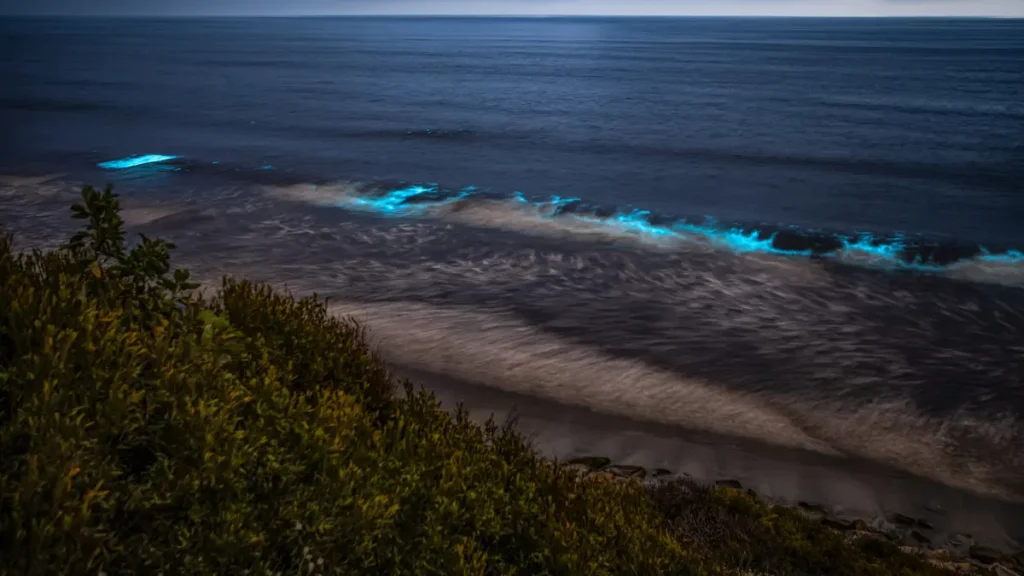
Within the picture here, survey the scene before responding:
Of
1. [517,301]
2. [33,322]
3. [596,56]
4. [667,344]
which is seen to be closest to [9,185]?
[517,301]

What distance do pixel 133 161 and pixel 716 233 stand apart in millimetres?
22938

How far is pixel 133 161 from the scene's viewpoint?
27.8m

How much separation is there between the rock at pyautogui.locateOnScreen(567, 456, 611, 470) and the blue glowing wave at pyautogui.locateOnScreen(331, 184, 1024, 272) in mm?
11415

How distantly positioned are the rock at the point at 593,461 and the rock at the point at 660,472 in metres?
0.57

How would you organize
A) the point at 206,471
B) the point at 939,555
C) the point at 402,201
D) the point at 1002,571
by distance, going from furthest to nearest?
1. the point at 402,201
2. the point at 939,555
3. the point at 1002,571
4. the point at 206,471

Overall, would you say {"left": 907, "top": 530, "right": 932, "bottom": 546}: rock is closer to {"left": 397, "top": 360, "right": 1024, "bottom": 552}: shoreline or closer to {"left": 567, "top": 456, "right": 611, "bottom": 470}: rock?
{"left": 397, "top": 360, "right": 1024, "bottom": 552}: shoreline

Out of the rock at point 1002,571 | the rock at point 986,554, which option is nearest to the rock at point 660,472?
the rock at point 986,554

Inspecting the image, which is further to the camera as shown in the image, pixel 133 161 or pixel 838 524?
pixel 133 161

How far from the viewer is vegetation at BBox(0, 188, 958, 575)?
2.70 metres

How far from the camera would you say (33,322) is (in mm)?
3143

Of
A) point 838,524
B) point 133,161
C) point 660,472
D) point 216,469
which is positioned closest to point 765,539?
point 838,524

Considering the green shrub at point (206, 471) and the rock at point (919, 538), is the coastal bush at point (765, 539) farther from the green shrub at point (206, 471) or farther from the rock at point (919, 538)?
the green shrub at point (206, 471)

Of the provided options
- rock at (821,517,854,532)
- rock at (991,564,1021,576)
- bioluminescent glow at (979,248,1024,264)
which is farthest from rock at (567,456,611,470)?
bioluminescent glow at (979,248,1024,264)

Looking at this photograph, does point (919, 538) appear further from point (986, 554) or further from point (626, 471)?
point (626, 471)
